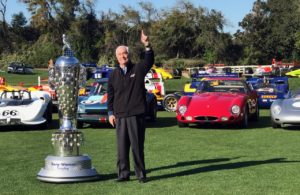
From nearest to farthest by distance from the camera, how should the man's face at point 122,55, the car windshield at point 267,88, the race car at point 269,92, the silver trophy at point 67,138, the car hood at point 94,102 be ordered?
the man's face at point 122,55 → the silver trophy at point 67,138 → the car hood at point 94,102 → the race car at point 269,92 → the car windshield at point 267,88

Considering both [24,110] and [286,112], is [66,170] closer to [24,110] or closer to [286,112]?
[24,110]

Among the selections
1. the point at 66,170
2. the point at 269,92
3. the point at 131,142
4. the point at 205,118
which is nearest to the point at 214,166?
the point at 131,142

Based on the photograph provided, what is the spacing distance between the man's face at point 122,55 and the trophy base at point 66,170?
4.17ft

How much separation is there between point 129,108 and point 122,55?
2.07ft

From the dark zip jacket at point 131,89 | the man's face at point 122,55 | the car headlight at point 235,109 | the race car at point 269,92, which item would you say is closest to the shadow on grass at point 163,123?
the car headlight at point 235,109

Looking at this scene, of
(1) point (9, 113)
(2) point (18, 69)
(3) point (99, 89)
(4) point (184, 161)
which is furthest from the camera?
(2) point (18, 69)

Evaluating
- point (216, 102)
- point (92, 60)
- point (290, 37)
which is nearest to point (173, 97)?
point (216, 102)

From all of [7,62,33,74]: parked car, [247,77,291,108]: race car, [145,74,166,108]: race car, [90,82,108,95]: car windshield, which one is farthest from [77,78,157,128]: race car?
[7,62,33,74]: parked car

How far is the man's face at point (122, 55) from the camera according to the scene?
683 cm

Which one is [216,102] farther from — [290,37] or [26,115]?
[290,37]

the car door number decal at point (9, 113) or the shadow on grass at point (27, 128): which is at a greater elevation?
the car door number decal at point (9, 113)

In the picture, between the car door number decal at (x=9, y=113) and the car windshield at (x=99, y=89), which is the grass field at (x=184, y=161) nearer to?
the car door number decal at (x=9, y=113)

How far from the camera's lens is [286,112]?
13391mm

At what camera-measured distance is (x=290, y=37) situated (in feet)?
268
